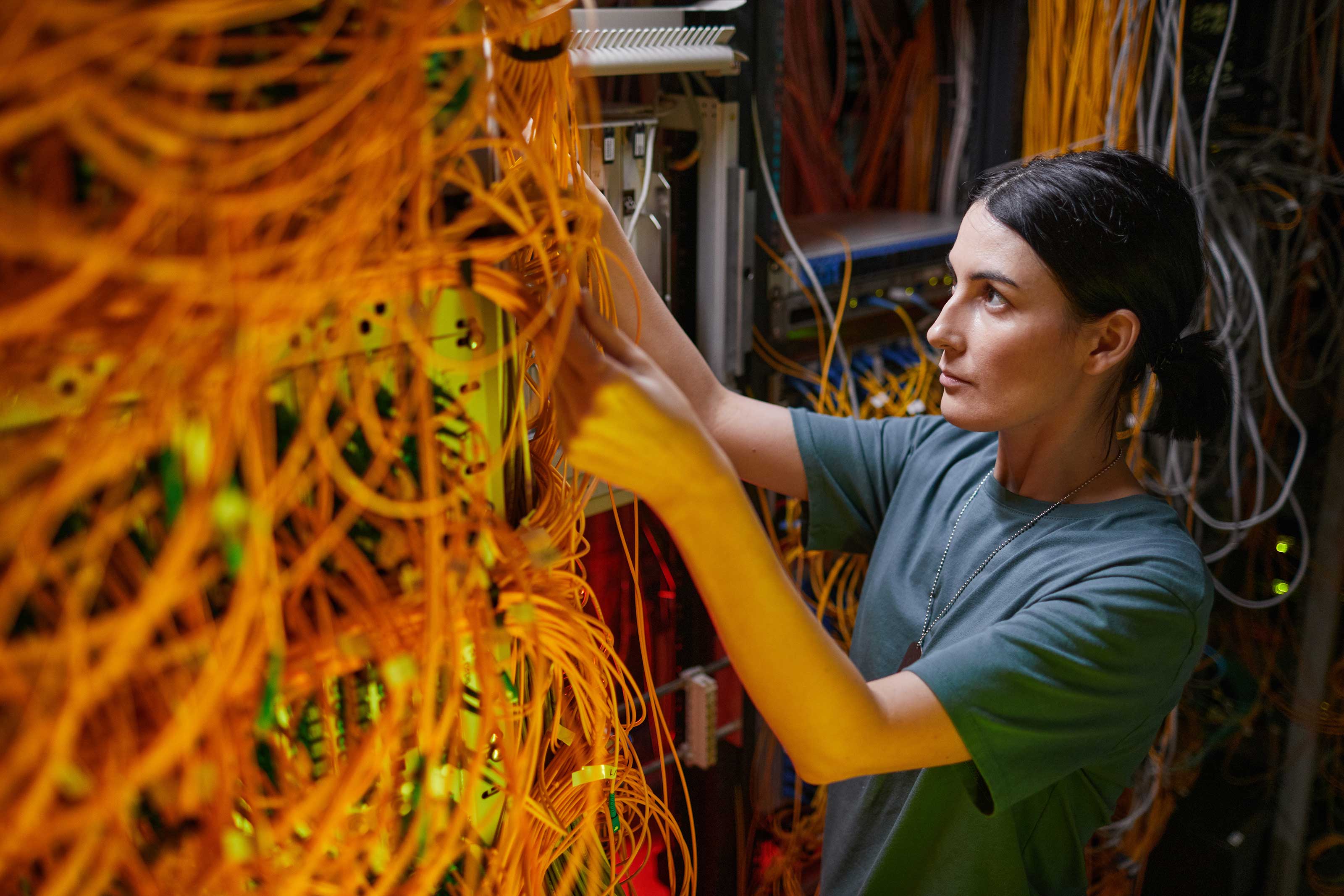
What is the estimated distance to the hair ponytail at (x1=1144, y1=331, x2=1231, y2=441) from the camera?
1214 mm

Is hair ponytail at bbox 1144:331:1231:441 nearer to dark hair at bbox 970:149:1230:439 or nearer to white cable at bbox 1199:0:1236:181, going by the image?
dark hair at bbox 970:149:1230:439

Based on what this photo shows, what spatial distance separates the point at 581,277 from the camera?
0.84 meters

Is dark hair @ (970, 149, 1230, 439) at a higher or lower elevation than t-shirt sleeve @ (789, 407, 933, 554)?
higher

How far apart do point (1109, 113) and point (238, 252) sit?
1.74 meters

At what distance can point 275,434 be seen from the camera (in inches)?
24.3

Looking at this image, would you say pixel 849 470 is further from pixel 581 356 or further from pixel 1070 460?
pixel 581 356

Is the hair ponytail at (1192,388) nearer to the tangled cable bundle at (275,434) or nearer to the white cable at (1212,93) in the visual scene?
the tangled cable bundle at (275,434)

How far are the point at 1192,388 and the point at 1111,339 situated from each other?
0.17 meters

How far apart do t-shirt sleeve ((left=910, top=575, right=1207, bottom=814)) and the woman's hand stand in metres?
0.37

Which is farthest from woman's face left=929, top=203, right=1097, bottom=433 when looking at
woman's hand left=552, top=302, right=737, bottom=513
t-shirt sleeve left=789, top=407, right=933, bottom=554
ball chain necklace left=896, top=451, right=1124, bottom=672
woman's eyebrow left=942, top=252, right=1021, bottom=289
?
woman's hand left=552, top=302, right=737, bottom=513

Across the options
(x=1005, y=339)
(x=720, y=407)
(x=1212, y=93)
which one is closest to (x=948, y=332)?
(x=1005, y=339)

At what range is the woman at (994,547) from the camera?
0.85 m

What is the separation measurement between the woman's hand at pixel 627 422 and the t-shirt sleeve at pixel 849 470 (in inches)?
23.8

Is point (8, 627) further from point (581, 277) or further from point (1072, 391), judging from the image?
point (1072, 391)
